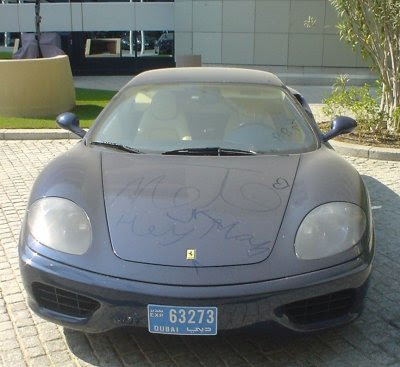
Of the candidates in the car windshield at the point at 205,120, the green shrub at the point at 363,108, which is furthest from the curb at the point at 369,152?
the car windshield at the point at 205,120

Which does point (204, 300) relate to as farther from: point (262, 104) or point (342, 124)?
point (342, 124)

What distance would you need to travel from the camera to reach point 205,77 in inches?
169

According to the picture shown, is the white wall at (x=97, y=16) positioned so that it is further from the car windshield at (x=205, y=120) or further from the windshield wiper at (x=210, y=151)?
the windshield wiper at (x=210, y=151)

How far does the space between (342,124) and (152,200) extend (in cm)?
199

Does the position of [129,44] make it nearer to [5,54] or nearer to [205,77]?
[5,54]

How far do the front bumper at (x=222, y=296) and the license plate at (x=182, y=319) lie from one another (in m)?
0.03

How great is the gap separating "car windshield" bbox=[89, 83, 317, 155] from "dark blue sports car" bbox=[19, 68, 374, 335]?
0.05 m

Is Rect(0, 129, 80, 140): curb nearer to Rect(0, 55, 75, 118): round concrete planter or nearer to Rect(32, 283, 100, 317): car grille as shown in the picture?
Rect(0, 55, 75, 118): round concrete planter

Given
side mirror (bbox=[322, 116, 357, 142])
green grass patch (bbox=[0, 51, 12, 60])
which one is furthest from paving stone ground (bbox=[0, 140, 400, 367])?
green grass patch (bbox=[0, 51, 12, 60])

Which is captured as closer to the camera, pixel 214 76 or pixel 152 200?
pixel 152 200

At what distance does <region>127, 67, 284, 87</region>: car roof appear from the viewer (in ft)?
13.9

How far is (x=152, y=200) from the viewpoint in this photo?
2930mm

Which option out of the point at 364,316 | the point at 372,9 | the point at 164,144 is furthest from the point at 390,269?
the point at 372,9

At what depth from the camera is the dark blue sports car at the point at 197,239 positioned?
100.0 inches
